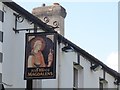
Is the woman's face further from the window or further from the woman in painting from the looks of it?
the window

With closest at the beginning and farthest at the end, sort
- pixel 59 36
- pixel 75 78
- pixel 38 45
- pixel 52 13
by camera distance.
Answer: pixel 38 45
pixel 59 36
pixel 75 78
pixel 52 13

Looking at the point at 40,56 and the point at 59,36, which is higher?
the point at 59,36

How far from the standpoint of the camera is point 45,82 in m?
18.8

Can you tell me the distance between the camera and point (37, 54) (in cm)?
1547

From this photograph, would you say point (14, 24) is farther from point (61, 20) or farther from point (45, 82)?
point (61, 20)

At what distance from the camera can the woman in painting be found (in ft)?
50.4

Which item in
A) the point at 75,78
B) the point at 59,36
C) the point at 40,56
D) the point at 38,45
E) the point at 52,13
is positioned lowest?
the point at 75,78

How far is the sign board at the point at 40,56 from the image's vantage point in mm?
15297

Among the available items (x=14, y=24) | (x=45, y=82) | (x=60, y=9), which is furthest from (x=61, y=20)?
(x=14, y=24)

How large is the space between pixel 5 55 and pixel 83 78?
7.72 m

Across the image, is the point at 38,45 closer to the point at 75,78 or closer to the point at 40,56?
the point at 40,56

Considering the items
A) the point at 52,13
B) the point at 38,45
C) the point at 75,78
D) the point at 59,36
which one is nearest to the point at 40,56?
the point at 38,45

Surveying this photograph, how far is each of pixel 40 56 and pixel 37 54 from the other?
115 millimetres

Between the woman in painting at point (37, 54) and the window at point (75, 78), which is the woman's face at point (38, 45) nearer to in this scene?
the woman in painting at point (37, 54)
